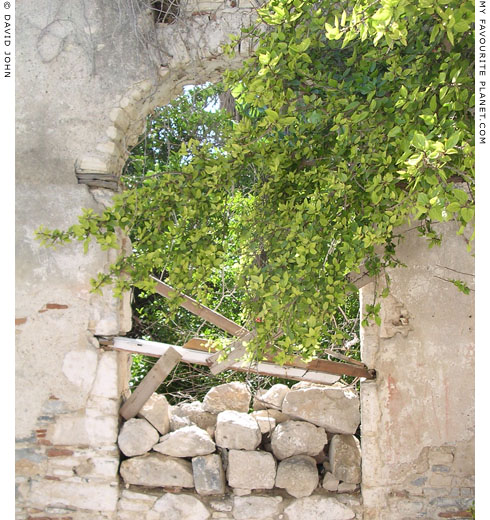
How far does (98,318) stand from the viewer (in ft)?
13.0

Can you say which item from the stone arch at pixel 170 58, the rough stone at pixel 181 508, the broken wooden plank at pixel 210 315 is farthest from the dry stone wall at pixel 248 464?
the stone arch at pixel 170 58

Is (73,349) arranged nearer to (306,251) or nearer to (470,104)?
(306,251)

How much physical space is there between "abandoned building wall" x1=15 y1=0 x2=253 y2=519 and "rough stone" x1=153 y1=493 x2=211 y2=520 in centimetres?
31

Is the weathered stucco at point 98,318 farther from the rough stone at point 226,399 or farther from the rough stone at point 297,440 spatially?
the rough stone at point 226,399

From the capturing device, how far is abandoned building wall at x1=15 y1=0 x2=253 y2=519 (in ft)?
12.9

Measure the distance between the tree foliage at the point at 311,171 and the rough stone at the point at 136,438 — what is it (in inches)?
41.7

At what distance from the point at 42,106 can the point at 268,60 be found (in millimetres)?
1861

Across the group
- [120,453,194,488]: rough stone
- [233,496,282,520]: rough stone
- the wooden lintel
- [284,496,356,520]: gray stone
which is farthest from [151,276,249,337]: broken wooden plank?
[284,496,356,520]: gray stone

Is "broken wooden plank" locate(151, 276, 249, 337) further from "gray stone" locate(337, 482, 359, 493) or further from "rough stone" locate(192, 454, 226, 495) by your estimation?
"gray stone" locate(337, 482, 359, 493)

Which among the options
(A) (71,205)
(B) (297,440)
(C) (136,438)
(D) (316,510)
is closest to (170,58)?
(A) (71,205)

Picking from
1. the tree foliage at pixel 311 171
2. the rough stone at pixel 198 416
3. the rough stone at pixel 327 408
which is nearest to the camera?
the tree foliage at pixel 311 171

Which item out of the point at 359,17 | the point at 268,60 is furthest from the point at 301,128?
the point at 359,17

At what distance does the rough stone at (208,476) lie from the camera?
12.9 ft

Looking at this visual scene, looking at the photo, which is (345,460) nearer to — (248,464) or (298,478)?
(298,478)
